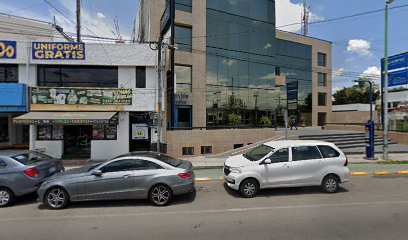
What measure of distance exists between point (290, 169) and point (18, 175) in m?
8.14

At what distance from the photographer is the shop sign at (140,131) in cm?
1394

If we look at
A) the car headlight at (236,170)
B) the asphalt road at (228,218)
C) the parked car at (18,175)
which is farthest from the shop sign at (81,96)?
the car headlight at (236,170)

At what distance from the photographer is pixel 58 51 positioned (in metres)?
13.0

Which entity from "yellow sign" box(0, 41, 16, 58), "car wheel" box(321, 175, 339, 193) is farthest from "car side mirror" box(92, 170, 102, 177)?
"yellow sign" box(0, 41, 16, 58)

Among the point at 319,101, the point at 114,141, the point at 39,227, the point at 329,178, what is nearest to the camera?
the point at 39,227

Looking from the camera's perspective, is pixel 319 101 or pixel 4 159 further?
pixel 319 101

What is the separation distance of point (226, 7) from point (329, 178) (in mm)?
21630

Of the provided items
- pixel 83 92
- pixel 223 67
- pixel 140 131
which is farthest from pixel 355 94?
pixel 83 92

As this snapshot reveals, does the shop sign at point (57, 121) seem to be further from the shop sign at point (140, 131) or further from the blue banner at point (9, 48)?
the blue banner at point (9, 48)

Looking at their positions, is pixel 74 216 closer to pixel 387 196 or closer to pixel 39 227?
pixel 39 227

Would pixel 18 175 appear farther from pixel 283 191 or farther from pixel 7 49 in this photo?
pixel 7 49

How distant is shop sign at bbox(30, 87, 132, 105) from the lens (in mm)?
12977

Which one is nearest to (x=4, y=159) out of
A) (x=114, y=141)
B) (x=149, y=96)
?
(x=114, y=141)

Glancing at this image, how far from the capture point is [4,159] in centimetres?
692
